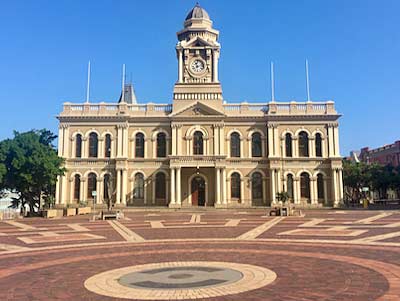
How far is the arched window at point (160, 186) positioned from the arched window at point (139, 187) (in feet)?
6.09

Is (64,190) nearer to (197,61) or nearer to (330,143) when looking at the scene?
(197,61)

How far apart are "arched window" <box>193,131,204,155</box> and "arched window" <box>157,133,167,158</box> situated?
370 centimetres

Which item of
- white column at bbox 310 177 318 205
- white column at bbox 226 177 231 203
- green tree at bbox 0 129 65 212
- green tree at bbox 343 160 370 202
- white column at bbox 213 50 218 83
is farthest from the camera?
green tree at bbox 343 160 370 202

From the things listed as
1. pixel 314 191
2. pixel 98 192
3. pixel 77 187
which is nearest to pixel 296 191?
pixel 314 191

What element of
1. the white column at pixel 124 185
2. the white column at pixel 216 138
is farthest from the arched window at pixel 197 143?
the white column at pixel 124 185

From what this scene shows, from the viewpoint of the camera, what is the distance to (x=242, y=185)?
45062 mm

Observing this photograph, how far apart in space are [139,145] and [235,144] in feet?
39.4

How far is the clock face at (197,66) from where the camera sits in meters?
48.9

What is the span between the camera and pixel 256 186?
45250 millimetres

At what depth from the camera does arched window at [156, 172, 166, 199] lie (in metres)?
45.2

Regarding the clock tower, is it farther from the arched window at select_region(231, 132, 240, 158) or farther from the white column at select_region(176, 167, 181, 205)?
the white column at select_region(176, 167, 181, 205)

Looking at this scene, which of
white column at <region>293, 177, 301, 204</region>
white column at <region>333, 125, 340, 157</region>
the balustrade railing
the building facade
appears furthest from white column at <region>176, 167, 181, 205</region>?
the building facade

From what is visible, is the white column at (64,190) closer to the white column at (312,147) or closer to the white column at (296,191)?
the white column at (296,191)

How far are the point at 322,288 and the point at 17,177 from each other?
34.8 m
